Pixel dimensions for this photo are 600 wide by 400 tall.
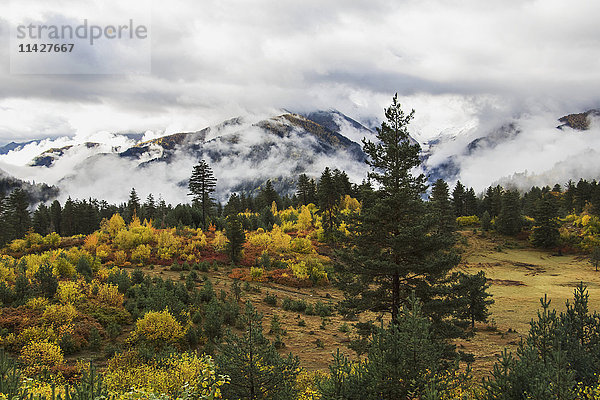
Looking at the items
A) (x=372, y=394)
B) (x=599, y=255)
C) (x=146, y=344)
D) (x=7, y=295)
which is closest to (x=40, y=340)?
(x=146, y=344)

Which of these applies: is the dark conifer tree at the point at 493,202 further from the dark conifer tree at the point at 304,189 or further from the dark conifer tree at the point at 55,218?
the dark conifer tree at the point at 55,218

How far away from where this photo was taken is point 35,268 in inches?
709

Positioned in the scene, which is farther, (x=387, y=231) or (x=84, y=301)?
(x=84, y=301)

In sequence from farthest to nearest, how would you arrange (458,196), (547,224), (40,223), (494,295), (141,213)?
(458,196), (141,213), (40,223), (547,224), (494,295)

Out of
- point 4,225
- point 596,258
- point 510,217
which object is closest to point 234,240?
point 596,258

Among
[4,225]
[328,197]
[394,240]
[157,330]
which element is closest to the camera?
[394,240]

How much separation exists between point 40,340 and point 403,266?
1322 centimetres

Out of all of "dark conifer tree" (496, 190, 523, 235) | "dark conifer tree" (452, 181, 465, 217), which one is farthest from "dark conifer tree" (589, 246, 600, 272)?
"dark conifer tree" (452, 181, 465, 217)

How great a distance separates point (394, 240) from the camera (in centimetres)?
1218

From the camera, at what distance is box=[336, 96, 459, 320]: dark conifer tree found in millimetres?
12180

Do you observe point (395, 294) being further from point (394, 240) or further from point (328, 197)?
point (328, 197)

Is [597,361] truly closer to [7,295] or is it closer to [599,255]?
[7,295]

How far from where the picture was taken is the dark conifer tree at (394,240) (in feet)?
40.0

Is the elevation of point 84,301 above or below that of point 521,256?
above
